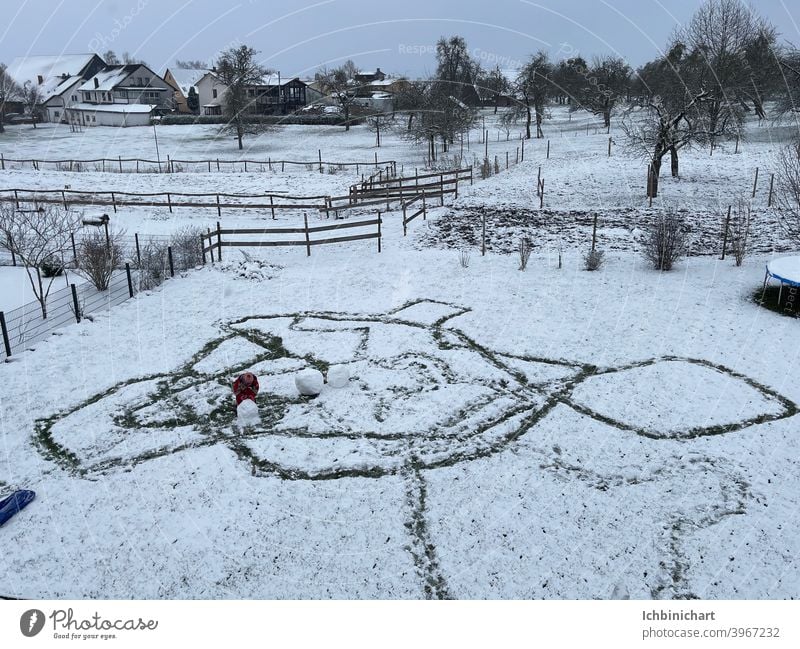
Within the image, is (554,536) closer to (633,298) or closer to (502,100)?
(633,298)

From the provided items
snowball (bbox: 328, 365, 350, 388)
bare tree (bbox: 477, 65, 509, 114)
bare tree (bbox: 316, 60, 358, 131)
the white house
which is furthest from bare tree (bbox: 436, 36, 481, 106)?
snowball (bbox: 328, 365, 350, 388)

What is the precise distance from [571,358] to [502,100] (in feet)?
221

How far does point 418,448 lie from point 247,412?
294cm

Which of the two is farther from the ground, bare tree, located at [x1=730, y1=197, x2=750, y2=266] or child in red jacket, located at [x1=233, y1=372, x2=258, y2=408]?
bare tree, located at [x1=730, y1=197, x2=750, y2=266]

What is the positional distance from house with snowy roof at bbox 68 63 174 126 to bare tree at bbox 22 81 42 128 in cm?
484

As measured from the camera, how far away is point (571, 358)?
41.1ft

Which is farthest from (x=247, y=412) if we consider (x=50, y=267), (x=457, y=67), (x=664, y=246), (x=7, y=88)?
(x=7, y=88)

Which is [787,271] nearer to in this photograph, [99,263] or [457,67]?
[99,263]

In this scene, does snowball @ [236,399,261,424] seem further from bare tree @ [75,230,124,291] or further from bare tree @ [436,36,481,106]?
bare tree @ [436,36,481,106]

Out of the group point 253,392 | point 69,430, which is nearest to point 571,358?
point 253,392

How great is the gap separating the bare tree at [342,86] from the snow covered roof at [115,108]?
21071mm

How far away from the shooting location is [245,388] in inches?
417

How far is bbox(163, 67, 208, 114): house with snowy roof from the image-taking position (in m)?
80.2

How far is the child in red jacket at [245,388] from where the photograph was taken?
1056cm
